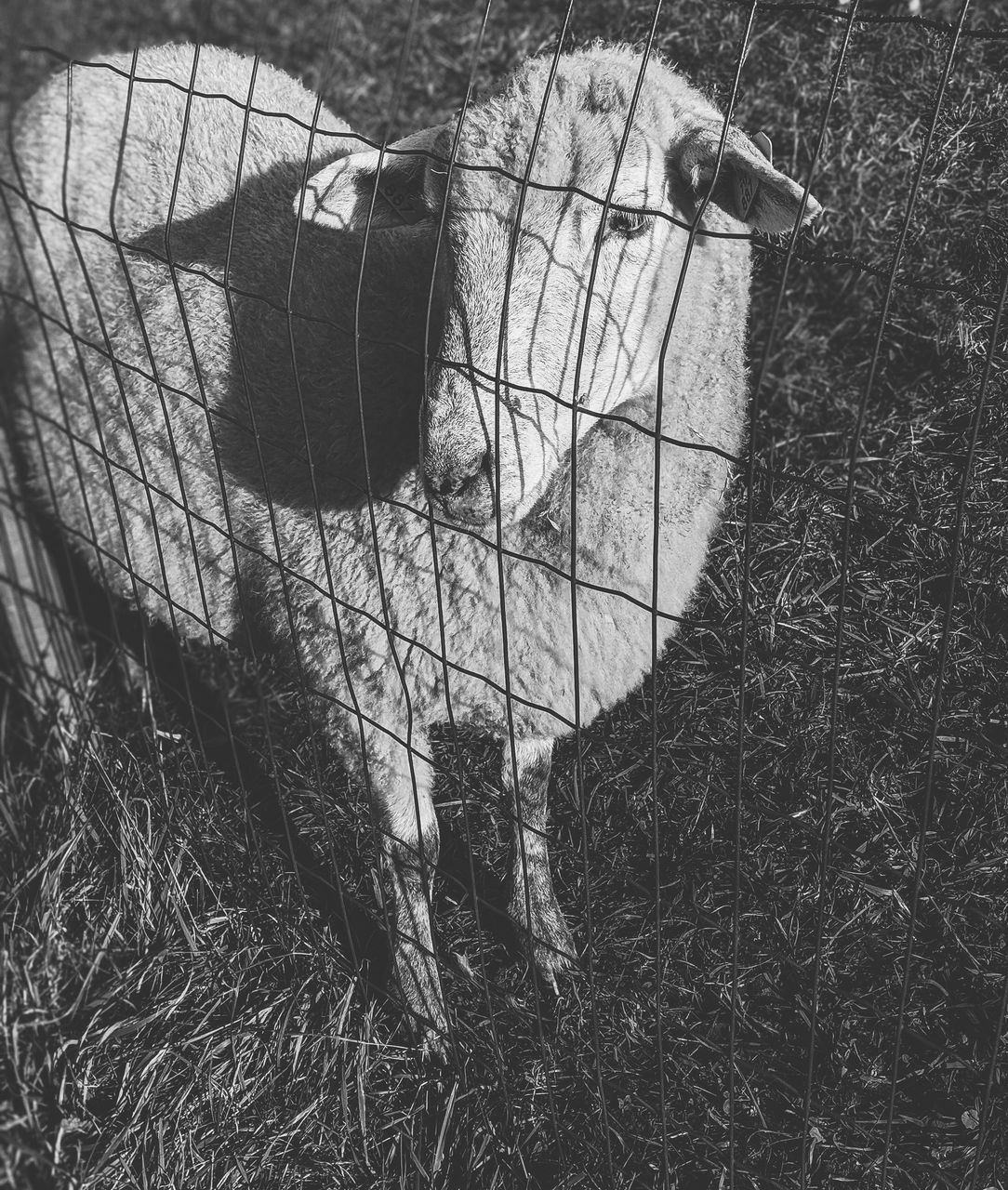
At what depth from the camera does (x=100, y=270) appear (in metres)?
3.35

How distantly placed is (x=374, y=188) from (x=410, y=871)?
1.84m

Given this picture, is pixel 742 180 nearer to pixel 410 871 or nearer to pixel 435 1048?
pixel 410 871

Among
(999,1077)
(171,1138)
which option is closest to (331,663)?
(171,1138)

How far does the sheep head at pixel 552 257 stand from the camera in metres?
2.11

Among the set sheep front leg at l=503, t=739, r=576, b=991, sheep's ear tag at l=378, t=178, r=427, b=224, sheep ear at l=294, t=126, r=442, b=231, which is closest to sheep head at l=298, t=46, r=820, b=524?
sheep ear at l=294, t=126, r=442, b=231

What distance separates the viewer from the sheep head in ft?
6.91

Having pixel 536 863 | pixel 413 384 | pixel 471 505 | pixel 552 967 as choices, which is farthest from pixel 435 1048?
pixel 413 384

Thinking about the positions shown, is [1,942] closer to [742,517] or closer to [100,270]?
[100,270]

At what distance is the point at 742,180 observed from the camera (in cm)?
219

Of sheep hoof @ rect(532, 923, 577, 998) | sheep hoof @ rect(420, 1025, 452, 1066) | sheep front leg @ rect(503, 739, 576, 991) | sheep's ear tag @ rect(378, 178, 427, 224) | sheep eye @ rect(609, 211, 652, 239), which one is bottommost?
sheep hoof @ rect(420, 1025, 452, 1066)

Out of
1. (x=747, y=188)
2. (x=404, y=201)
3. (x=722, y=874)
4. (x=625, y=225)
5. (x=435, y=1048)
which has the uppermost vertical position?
(x=747, y=188)

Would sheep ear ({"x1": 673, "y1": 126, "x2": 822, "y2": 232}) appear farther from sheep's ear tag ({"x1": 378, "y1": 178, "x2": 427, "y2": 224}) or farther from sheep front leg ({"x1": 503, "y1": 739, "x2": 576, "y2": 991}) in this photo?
sheep front leg ({"x1": 503, "y1": 739, "x2": 576, "y2": 991})

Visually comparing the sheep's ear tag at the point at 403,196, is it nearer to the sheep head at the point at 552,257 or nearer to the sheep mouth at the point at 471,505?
the sheep head at the point at 552,257

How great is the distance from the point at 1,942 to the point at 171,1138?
0.84 metres
